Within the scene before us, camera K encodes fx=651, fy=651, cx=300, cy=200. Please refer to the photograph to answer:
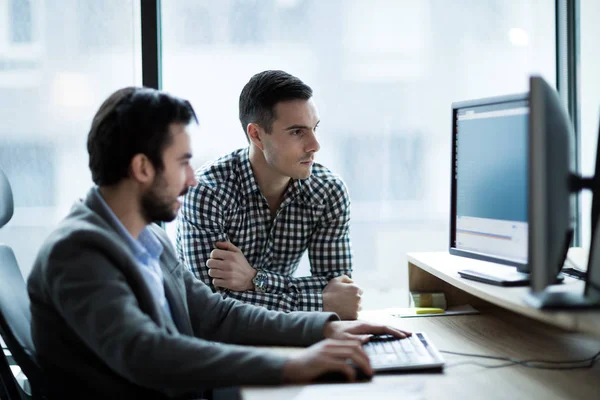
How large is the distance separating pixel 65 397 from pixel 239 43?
168cm

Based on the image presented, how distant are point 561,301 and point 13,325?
3.60ft

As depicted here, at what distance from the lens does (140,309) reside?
1267 millimetres

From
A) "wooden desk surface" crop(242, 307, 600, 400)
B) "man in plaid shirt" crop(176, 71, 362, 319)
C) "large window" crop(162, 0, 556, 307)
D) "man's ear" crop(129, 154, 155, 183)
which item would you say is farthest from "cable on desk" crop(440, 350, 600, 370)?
"large window" crop(162, 0, 556, 307)

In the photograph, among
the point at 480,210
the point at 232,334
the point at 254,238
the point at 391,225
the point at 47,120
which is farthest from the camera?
the point at 391,225

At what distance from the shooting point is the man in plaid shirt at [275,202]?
2000 mm

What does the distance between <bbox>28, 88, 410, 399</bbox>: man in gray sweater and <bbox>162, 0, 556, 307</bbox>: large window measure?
3.84ft

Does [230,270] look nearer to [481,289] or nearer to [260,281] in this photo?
[260,281]

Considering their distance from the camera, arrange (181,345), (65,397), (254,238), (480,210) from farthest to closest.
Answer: (254,238)
(480,210)
(65,397)
(181,345)

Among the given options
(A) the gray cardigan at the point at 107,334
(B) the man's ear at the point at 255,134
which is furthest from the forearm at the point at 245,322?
(B) the man's ear at the point at 255,134

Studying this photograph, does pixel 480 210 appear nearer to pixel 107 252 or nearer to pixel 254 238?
pixel 254 238

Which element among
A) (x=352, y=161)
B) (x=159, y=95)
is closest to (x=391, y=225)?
(x=352, y=161)

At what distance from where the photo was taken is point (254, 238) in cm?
211

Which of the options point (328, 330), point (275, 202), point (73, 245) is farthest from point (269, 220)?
point (73, 245)

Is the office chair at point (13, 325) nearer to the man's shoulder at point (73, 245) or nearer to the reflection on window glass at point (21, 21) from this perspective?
the man's shoulder at point (73, 245)
